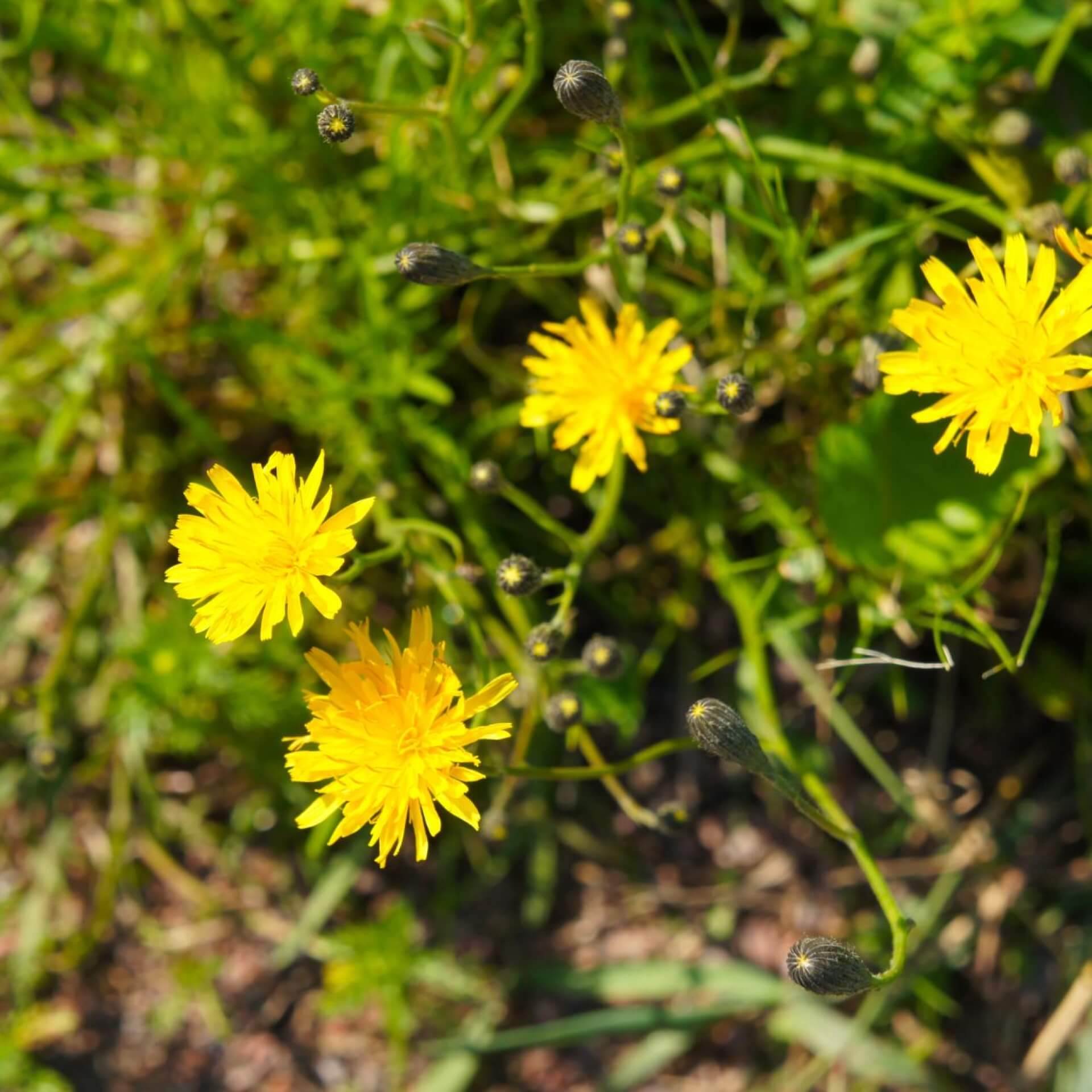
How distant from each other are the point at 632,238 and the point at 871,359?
1.90 ft

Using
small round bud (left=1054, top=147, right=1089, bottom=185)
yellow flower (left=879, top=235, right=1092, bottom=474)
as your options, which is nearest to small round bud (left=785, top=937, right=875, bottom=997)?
yellow flower (left=879, top=235, right=1092, bottom=474)

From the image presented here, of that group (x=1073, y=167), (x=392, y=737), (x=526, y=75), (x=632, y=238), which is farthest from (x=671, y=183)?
(x=392, y=737)

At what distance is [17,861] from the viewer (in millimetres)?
3703

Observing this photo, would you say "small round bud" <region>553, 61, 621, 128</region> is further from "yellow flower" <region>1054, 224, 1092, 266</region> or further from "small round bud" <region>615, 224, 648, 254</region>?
"yellow flower" <region>1054, 224, 1092, 266</region>

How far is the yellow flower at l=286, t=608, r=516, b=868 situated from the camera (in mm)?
1845

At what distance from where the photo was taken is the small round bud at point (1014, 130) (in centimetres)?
247

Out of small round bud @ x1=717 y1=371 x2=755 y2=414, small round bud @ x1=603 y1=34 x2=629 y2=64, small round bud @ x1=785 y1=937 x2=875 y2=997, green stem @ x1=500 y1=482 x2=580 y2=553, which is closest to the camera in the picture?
small round bud @ x1=785 y1=937 x2=875 y2=997

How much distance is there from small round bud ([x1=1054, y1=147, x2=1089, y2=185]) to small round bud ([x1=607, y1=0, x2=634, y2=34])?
0.96 meters

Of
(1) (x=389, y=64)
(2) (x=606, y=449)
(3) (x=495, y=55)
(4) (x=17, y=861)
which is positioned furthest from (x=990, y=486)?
(4) (x=17, y=861)

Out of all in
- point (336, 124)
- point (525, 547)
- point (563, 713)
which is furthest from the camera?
point (525, 547)

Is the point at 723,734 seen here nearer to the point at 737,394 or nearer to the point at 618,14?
the point at 737,394

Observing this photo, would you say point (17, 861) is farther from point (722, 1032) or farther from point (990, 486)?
point (990, 486)

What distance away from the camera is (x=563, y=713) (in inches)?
85.4

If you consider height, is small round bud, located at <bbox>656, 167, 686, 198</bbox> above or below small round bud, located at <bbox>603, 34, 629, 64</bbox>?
below
